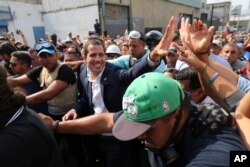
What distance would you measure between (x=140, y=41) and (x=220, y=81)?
7.55ft

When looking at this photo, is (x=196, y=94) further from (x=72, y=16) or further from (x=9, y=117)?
(x=72, y=16)

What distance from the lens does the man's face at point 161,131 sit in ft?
4.16

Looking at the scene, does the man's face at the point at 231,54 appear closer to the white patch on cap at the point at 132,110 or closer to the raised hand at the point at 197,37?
the raised hand at the point at 197,37

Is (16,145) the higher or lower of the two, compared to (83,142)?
higher

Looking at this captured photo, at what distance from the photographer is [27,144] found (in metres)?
1.26

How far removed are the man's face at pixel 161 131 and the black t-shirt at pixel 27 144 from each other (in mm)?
591

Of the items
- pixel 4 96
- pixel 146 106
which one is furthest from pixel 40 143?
pixel 146 106

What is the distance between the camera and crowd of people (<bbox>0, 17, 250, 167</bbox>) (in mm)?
1232

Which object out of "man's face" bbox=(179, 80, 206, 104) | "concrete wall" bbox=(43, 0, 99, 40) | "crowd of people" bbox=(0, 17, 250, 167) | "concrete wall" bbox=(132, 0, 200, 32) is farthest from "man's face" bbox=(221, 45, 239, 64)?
"concrete wall" bbox=(132, 0, 200, 32)

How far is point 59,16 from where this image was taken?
20.6m

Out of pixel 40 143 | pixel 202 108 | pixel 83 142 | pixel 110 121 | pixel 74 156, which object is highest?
pixel 202 108

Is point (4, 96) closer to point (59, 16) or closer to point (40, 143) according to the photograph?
point (40, 143)

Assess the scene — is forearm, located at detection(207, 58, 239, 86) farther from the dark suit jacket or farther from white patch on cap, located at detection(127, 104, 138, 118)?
white patch on cap, located at detection(127, 104, 138, 118)

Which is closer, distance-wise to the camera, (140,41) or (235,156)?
(235,156)
